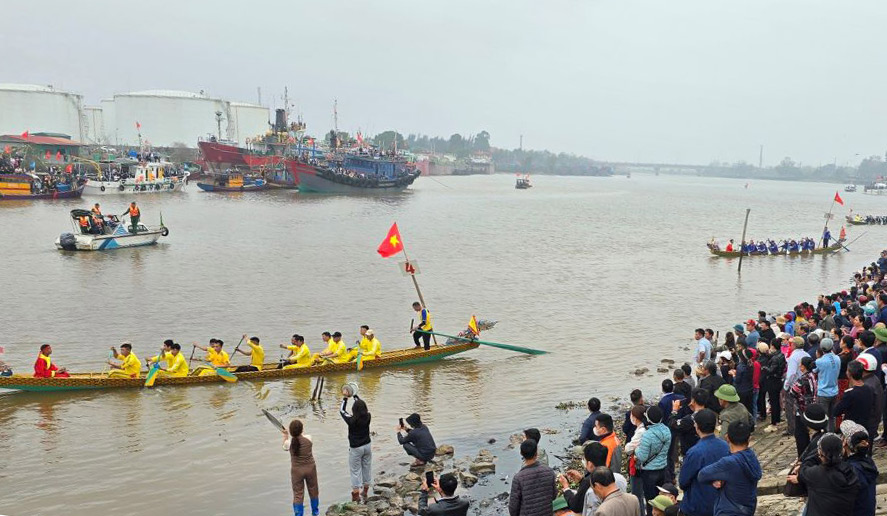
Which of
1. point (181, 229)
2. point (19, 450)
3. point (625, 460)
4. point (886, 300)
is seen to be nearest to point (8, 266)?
point (181, 229)

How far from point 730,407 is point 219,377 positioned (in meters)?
11.3

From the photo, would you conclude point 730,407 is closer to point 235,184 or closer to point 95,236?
point 95,236

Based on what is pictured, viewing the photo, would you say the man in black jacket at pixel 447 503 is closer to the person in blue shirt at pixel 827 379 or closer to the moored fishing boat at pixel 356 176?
the person in blue shirt at pixel 827 379

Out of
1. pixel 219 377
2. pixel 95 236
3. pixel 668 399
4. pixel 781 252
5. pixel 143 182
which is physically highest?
pixel 143 182

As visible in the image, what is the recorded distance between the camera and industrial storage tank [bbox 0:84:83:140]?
131 metres

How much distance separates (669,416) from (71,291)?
26265mm

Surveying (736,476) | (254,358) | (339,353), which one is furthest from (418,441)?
(254,358)

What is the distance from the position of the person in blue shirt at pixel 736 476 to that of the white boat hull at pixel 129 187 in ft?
236

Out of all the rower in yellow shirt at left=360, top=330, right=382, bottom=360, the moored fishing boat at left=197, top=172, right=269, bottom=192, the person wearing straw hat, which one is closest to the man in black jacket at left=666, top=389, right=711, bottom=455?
the person wearing straw hat

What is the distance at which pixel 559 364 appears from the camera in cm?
1850

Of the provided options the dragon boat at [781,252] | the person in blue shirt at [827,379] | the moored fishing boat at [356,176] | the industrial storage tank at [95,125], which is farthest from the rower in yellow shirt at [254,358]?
the industrial storage tank at [95,125]

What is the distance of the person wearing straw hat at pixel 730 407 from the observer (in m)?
7.30

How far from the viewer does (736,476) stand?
17.9 ft

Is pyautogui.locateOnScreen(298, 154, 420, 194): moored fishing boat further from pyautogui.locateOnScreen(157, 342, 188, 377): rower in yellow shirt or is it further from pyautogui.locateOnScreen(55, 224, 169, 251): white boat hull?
pyautogui.locateOnScreen(157, 342, 188, 377): rower in yellow shirt
